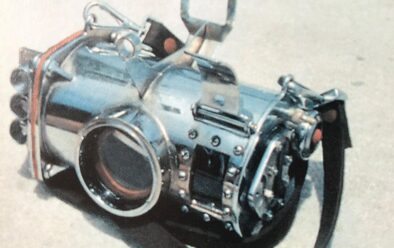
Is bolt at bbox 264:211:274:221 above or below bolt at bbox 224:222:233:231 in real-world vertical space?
above

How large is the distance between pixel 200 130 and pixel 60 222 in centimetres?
22

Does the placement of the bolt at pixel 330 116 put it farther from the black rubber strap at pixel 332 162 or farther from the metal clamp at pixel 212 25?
the metal clamp at pixel 212 25

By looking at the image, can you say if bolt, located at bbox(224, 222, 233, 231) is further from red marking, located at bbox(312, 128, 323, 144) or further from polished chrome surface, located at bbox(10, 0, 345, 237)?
red marking, located at bbox(312, 128, 323, 144)

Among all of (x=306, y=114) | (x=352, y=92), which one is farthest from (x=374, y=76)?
(x=306, y=114)

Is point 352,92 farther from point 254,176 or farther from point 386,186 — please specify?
point 254,176

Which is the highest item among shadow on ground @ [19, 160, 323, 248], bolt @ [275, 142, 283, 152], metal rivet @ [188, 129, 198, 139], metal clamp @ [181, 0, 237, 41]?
metal clamp @ [181, 0, 237, 41]

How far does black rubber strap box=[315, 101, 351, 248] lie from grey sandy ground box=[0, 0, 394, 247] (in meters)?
0.04

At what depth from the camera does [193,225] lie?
0.67 meters

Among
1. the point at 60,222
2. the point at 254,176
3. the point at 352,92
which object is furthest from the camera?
the point at 352,92

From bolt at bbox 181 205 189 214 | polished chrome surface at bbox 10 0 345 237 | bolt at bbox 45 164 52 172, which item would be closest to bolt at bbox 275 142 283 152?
polished chrome surface at bbox 10 0 345 237

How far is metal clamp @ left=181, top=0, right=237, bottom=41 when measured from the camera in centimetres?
66

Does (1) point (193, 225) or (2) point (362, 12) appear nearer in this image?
(1) point (193, 225)

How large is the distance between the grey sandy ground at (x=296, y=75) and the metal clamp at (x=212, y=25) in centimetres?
22

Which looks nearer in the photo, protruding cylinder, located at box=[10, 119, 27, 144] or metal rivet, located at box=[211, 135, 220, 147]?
metal rivet, located at box=[211, 135, 220, 147]
